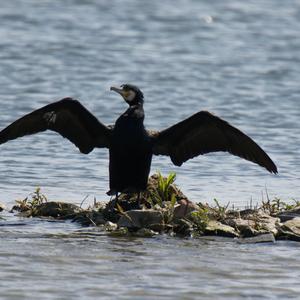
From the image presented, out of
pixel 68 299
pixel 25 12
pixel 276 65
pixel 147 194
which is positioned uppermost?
pixel 25 12

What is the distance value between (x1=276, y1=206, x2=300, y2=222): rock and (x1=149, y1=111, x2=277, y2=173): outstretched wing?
0.55 m

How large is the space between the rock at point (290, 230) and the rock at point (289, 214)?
0.23 metres

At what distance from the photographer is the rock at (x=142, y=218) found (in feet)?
40.4

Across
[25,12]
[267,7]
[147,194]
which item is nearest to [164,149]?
[147,194]

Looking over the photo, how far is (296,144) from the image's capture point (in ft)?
57.5

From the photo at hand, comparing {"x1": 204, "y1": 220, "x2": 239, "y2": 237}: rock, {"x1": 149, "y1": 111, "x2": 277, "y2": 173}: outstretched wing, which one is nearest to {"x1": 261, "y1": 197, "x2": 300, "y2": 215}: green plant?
{"x1": 149, "y1": 111, "x2": 277, "y2": 173}: outstretched wing

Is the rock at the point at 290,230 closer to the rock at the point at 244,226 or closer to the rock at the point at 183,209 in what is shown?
the rock at the point at 244,226

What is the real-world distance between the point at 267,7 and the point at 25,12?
6.82m

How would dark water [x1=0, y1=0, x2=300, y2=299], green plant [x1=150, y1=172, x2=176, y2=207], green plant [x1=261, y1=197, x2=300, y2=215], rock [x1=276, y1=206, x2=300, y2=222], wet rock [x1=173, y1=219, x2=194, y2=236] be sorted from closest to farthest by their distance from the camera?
dark water [x1=0, y1=0, x2=300, y2=299], wet rock [x1=173, y1=219, x2=194, y2=236], rock [x1=276, y1=206, x2=300, y2=222], green plant [x1=150, y1=172, x2=176, y2=207], green plant [x1=261, y1=197, x2=300, y2=215]

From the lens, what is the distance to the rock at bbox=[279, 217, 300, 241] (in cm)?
1213

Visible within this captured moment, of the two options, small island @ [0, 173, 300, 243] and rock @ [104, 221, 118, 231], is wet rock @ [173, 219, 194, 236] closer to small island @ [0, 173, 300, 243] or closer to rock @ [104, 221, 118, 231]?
small island @ [0, 173, 300, 243]

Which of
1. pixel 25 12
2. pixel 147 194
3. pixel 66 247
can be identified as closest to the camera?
pixel 66 247

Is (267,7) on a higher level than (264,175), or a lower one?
higher

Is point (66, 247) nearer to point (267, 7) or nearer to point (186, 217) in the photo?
point (186, 217)
